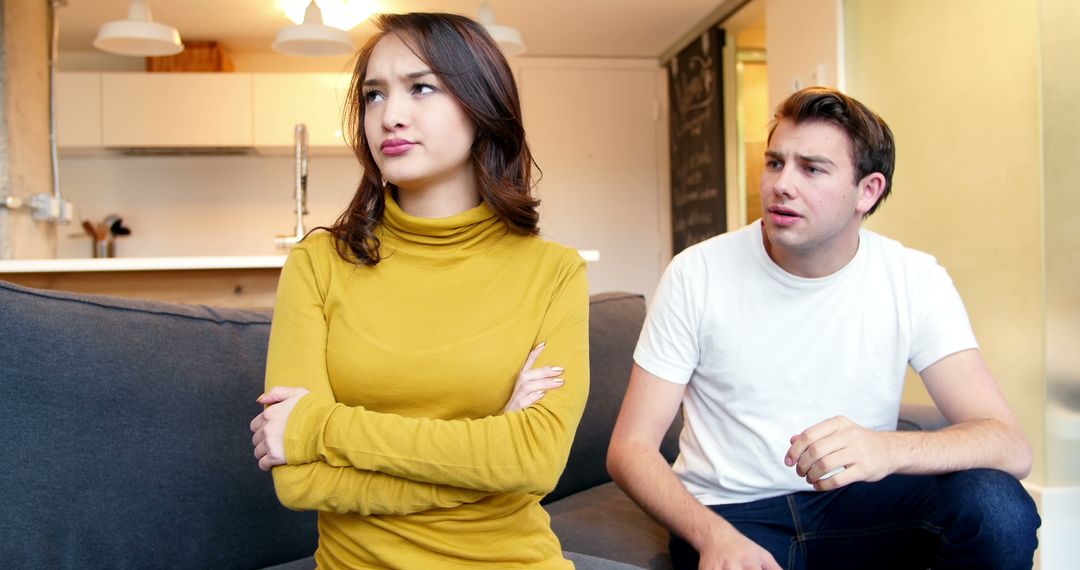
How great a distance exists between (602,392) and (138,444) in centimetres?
104

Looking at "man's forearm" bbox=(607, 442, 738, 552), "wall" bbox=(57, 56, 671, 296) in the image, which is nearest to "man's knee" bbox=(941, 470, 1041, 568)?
"man's forearm" bbox=(607, 442, 738, 552)

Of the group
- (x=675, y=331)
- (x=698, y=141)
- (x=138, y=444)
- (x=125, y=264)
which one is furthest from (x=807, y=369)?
(x=698, y=141)

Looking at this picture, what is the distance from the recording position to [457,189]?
126cm

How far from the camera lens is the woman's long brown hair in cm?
118

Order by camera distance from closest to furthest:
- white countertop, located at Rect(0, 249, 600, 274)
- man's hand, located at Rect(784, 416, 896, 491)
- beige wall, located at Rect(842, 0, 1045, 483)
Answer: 1. man's hand, located at Rect(784, 416, 896, 491)
2. beige wall, located at Rect(842, 0, 1045, 483)
3. white countertop, located at Rect(0, 249, 600, 274)

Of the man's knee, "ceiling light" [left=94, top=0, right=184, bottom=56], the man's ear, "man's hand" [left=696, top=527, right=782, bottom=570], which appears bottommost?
"man's hand" [left=696, top=527, right=782, bottom=570]

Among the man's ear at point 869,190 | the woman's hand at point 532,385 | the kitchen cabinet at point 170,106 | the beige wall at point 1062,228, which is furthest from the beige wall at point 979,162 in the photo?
the kitchen cabinet at point 170,106

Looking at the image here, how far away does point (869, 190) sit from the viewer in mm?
1729

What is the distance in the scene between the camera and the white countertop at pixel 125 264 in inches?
110

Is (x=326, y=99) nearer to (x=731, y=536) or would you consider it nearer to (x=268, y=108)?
(x=268, y=108)

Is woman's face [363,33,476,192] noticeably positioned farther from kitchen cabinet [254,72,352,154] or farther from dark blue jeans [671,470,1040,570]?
kitchen cabinet [254,72,352,154]

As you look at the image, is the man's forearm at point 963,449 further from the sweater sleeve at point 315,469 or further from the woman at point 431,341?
the sweater sleeve at point 315,469

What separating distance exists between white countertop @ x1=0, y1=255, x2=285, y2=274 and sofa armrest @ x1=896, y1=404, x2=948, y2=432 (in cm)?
188

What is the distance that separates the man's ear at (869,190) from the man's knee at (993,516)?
53 centimetres
